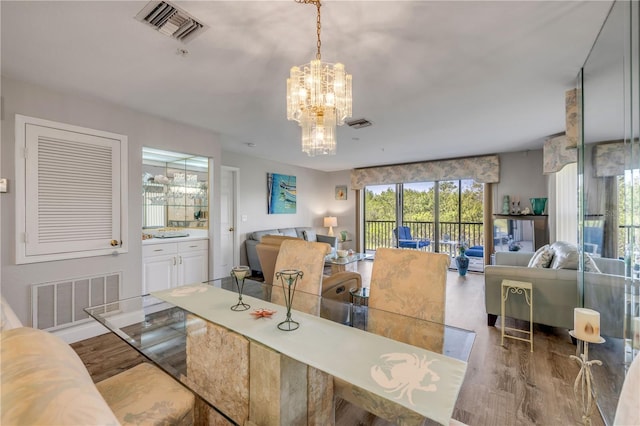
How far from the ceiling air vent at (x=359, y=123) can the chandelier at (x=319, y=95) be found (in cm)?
149

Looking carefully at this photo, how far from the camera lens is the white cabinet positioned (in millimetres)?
3369

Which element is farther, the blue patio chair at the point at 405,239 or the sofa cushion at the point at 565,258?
the blue patio chair at the point at 405,239

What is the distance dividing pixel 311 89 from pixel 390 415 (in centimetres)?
179

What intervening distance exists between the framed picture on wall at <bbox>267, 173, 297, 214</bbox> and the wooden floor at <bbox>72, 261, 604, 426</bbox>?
3.86 metres

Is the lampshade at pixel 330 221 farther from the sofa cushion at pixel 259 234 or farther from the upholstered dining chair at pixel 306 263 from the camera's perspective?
the upholstered dining chair at pixel 306 263

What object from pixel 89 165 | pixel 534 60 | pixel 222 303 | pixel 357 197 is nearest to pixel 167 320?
pixel 222 303

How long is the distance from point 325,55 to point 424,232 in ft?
18.2

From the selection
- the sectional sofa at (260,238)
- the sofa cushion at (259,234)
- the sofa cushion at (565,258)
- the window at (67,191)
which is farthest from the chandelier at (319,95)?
the sofa cushion at (259,234)

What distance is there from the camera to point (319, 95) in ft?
5.78

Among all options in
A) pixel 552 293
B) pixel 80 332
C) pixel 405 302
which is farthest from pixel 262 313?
pixel 552 293

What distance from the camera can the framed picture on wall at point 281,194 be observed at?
6176mm

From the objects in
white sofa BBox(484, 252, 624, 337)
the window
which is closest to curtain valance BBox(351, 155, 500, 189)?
white sofa BBox(484, 252, 624, 337)

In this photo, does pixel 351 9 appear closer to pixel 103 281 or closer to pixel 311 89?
pixel 311 89

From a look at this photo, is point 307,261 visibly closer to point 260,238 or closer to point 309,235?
point 260,238
